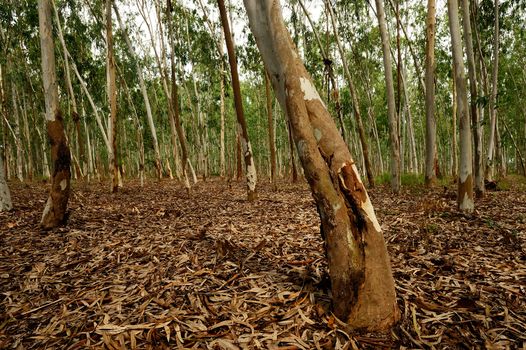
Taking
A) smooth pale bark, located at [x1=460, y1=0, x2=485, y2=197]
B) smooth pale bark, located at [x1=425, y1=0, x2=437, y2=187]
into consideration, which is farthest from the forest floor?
smooth pale bark, located at [x1=425, y1=0, x2=437, y2=187]

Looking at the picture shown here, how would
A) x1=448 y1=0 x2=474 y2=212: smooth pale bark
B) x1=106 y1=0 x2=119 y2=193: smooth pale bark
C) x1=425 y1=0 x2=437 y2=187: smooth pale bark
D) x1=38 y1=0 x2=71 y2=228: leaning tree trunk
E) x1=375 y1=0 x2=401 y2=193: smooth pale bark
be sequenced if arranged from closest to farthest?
x1=38 y1=0 x2=71 y2=228: leaning tree trunk < x1=448 y1=0 x2=474 y2=212: smooth pale bark < x1=425 y1=0 x2=437 y2=187: smooth pale bark < x1=375 y1=0 x2=401 y2=193: smooth pale bark < x1=106 y1=0 x2=119 y2=193: smooth pale bark

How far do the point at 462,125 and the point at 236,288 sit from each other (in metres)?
4.87

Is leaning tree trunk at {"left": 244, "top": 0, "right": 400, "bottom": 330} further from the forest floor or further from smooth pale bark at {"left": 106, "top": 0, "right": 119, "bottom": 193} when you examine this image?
smooth pale bark at {"left": 106, "top": 0, "right": 119, "bottom": 193}

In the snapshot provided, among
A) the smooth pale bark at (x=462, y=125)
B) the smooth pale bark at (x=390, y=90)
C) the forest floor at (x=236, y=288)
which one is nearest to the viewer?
the forest floor at (x=236, y=288)

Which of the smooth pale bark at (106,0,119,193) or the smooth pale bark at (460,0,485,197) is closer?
the smooth pale bark at (460,0,485,197)

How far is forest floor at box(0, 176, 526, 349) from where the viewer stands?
6.93ft

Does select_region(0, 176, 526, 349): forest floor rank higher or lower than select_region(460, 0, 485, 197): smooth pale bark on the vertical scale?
lower

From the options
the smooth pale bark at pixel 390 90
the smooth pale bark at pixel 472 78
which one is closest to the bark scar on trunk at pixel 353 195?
the smooth pale bark at pixel 472 78

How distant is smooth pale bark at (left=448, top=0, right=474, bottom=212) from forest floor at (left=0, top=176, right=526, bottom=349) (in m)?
0.80

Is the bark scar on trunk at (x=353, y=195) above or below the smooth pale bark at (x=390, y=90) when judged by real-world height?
below

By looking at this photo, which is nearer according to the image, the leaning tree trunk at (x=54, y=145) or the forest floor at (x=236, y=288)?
the forest floor at (x=236, y=288)

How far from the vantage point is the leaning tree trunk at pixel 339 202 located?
2.13 m

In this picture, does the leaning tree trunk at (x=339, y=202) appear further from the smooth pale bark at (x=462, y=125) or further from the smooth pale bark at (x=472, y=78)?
the smooth pale bark at (x=472, y=78)

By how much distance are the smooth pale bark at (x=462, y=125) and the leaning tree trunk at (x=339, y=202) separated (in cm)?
430
